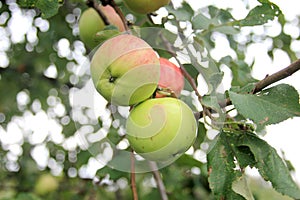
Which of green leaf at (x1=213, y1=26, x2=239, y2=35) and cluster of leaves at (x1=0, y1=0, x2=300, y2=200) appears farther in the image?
green leaf at (x1=213, y1=26, x2=239, y2=35)

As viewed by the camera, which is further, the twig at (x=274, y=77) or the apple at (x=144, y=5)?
the apple at (x=144, y=5)

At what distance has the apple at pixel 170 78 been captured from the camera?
967 mm

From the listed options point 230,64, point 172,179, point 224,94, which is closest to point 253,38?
point 230,64

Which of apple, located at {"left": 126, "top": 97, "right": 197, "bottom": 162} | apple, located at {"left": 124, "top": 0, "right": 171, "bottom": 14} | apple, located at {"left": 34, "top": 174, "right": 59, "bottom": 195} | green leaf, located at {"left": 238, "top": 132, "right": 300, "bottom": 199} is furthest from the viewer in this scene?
apple, located at {"left": 34, "top": 174, "right": 59, "bottom": 195}

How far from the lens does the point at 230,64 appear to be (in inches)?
60.3

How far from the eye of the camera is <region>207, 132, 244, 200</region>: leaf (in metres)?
0.96

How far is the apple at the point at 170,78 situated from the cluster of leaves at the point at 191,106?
3.2 inches

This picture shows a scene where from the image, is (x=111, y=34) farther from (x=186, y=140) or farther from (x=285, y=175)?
(x=285, y=175)

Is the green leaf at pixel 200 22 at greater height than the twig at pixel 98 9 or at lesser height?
lesser

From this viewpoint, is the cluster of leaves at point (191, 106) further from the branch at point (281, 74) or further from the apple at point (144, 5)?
the apple at point (144, 5)

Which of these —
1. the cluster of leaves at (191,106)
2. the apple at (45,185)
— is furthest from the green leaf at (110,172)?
the apple at (45,185)

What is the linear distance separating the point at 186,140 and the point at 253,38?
1.07m

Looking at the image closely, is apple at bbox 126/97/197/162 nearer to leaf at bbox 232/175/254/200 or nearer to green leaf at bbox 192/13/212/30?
leaf at bbox 232/175/254/200

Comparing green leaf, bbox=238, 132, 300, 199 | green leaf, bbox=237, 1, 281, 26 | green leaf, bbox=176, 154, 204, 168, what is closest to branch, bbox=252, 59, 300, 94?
green leaf, bbox=238, 132, 300, 199
